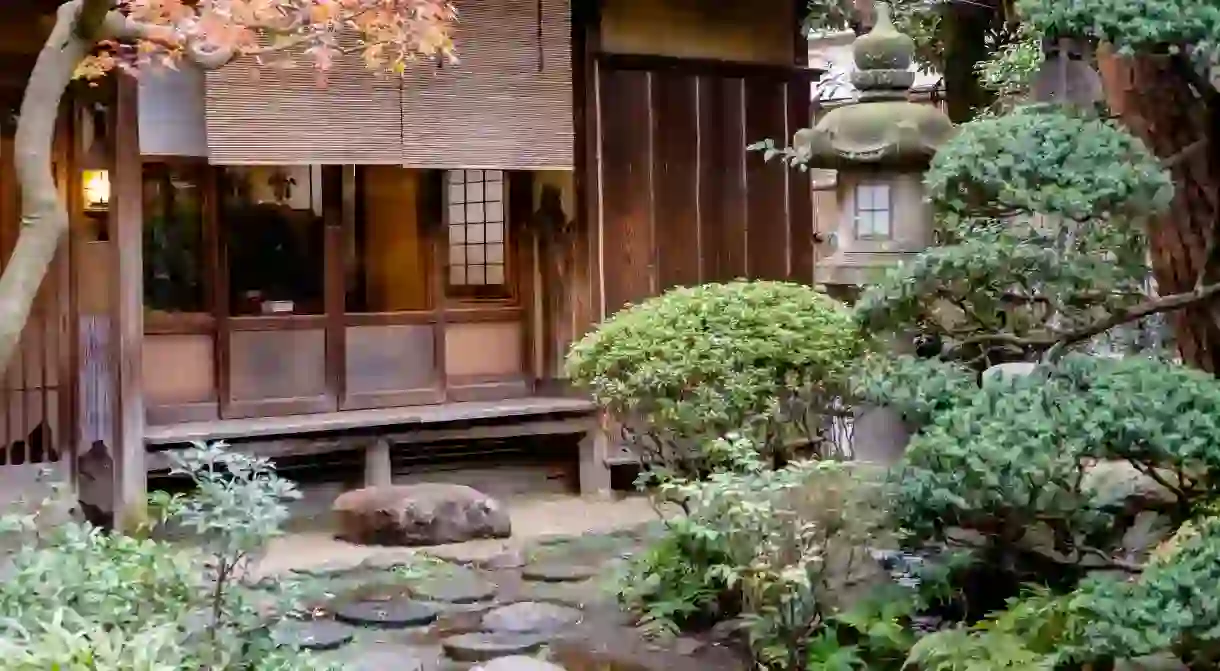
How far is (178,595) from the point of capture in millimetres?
6215

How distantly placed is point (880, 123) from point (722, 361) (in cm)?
175

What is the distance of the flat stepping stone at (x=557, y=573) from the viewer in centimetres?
1027

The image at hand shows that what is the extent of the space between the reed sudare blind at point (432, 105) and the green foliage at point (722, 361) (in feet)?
12.6

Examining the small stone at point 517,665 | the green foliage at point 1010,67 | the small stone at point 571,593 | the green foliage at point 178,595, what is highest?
the green foliage at point 1010,67

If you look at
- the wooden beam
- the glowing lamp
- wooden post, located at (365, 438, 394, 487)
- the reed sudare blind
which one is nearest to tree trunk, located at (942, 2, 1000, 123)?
the reed sudare blind

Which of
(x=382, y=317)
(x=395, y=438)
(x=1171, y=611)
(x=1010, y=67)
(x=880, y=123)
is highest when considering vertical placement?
(x=1010, y=67)

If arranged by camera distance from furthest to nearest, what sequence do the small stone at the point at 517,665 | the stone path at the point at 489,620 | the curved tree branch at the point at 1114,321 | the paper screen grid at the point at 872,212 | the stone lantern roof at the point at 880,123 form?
the paper screen grid at the point at 872,212 < the stone lantern roof at the point at 880,123 < the stone path at the point at 489,620 < the small stone at the point at 517,665 < the curved tree branch at the point at 1114,321

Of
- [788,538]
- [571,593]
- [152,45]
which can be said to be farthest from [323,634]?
[152,45]

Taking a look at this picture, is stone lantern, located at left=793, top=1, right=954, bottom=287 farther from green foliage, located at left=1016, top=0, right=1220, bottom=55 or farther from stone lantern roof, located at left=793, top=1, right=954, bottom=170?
green foliage, located at left=1016, top=0, right=1220, bottom=55

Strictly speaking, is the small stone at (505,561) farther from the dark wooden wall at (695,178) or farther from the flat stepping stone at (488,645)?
the dark wooden wall at (695,178)

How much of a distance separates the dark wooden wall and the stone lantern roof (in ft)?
16.2

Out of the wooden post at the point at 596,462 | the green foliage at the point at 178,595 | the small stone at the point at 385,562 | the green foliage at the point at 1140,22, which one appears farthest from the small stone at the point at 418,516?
the green foliage at the point at 1140,22

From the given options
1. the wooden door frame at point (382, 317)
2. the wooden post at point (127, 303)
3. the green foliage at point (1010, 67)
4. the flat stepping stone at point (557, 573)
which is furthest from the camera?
the green foliage at point (1010, 67)

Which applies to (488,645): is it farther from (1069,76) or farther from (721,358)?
(1069,76)
